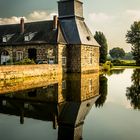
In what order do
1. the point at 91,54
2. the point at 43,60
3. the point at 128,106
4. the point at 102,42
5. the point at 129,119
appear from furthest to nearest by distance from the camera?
the point at 102,42 → the point at 91,54 → the point at 43,60 → the point at 128,106 → the point at 129,119

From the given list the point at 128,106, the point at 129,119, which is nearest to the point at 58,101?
the point at 128,106

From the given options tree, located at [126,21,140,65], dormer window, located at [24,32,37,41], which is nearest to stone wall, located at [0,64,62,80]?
dormer window, located at [24,32,37,41]

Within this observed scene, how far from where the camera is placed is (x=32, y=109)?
1228 cm

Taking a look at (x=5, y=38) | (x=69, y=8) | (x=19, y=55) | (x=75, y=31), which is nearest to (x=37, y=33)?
(x=19, y=55)

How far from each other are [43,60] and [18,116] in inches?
986

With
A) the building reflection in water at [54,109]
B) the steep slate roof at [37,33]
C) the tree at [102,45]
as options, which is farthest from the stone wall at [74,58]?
the tree at [102,45]

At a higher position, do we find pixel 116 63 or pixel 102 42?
pixel 102 42

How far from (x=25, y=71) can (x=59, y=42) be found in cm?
1137

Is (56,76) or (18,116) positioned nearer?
(18,116)

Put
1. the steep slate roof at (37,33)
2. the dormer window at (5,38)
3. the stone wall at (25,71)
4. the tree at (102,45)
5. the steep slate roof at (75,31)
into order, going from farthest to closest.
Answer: the tree at (102,45) < the dormer window at (5,38) < the steep slate roof at (75,31) < the steep slate roof at (37,33) < the stone wall at (25,71)

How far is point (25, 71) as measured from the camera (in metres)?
24.1

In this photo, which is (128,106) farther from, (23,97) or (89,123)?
(23,97)

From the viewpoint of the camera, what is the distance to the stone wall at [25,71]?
2164cm

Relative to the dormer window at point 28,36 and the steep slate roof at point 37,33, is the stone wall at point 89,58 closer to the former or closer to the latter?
the steep slate roof at point 37,33
